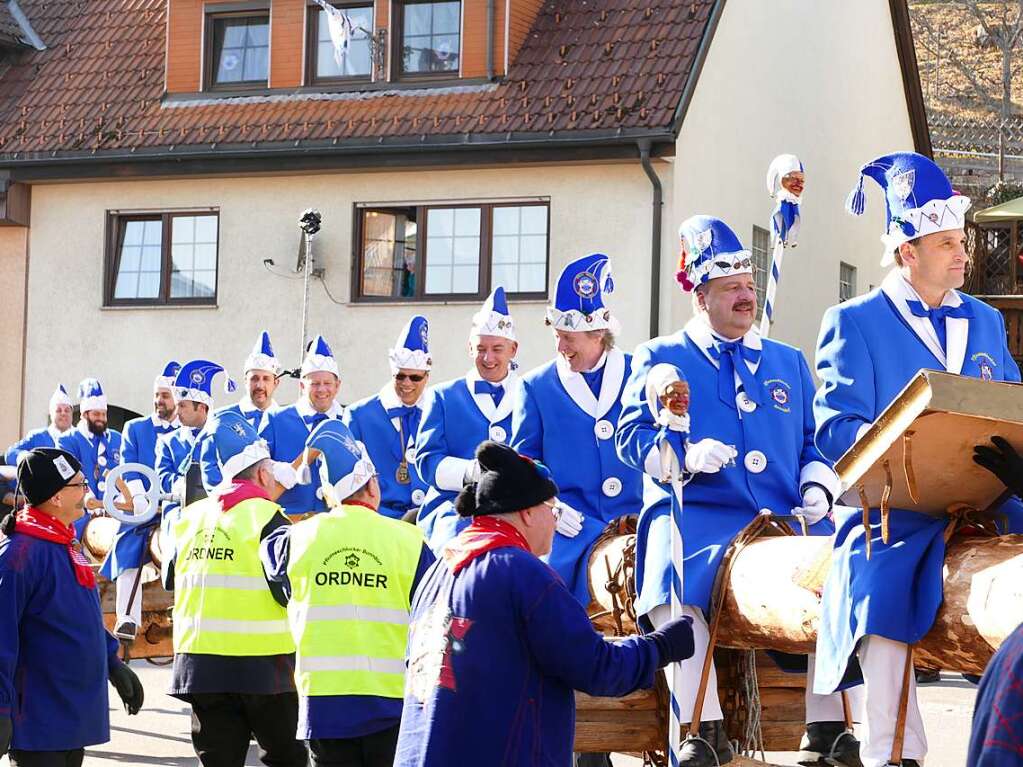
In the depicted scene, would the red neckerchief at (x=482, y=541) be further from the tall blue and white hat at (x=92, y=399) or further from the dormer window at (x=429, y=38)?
the dormer window at (x=429, y=38)

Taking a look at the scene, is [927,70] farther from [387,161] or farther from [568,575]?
[568,575]

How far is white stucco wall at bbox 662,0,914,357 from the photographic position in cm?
2241

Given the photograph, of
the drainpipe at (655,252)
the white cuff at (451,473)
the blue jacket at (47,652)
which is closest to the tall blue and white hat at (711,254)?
the white cuff at (451,473)

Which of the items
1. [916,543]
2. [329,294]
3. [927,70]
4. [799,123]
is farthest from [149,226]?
[927,70]

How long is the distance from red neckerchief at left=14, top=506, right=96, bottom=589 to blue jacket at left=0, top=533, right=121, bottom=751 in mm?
30

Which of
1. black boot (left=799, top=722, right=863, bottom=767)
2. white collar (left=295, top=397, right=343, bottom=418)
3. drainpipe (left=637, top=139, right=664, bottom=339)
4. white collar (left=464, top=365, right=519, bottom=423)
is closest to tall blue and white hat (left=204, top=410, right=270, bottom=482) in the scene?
white collar (left=464, top=365, right=519, bottom=423)

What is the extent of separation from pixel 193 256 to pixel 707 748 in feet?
60.4

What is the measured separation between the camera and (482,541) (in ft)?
17.1

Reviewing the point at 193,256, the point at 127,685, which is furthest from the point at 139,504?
the point at 193,256

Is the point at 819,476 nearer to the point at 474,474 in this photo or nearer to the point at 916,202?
the point at 916,202


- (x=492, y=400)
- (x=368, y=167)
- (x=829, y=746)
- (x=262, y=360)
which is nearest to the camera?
(x=829, y=746)

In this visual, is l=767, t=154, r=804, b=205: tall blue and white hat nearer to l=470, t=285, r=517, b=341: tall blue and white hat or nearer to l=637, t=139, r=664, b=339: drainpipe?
l=470, t=285, r=517, b=341: tall blue and white hat

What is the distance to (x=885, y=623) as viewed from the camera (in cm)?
551

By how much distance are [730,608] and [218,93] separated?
18776 millimetres
